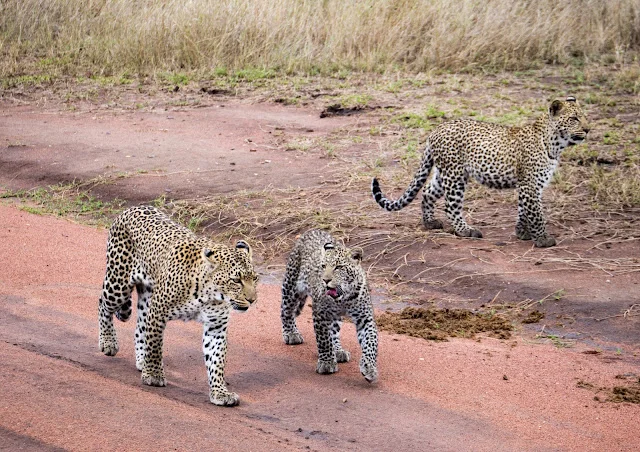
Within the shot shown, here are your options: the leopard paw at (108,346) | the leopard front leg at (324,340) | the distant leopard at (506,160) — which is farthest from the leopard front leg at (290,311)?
the distant leopard at (506,160)

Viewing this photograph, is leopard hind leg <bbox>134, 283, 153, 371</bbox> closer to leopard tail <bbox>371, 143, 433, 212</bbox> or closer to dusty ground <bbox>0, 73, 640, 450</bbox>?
dusty ground <bbox>0, 73, 640, 450</bbox>

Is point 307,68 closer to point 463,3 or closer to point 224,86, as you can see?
point 224,86

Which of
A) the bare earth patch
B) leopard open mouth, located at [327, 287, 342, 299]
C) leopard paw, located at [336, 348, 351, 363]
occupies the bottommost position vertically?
the bare earth patch

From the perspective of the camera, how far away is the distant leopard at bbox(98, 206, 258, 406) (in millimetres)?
7629

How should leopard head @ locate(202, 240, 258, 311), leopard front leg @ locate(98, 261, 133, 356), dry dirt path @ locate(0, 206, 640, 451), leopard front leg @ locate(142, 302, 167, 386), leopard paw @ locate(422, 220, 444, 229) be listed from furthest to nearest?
leopard paw @ locate(422, 220, 444, 229)
leopard front leg @ locate(98, 261, 133, 356)
leopard front leg @ locate(142, 302, 167, 386)
leopard head @ locate(202, 240, 258, 311)
dry dirt path @ locate(0, 206, 640, 451)

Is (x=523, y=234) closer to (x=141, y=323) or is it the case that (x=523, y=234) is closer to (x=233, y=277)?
(x=141, y=323)

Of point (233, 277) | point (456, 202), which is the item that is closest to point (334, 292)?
point (233, 277)

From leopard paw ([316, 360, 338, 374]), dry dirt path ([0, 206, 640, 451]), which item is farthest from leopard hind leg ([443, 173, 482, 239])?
leopard paw ([316, 360, 338, 374])

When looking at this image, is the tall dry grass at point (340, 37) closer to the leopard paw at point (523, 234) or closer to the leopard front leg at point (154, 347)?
the leopard paw at point (523, 234)

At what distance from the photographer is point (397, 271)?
11.5m

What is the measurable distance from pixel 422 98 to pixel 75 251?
25.6 feet

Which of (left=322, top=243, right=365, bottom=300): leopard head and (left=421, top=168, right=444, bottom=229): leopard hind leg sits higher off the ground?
(left=322, top=243, right=365, bottom=300): leopard head

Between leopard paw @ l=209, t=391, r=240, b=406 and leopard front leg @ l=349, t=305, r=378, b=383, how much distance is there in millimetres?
1069

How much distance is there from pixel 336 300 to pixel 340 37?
42.3 feet
